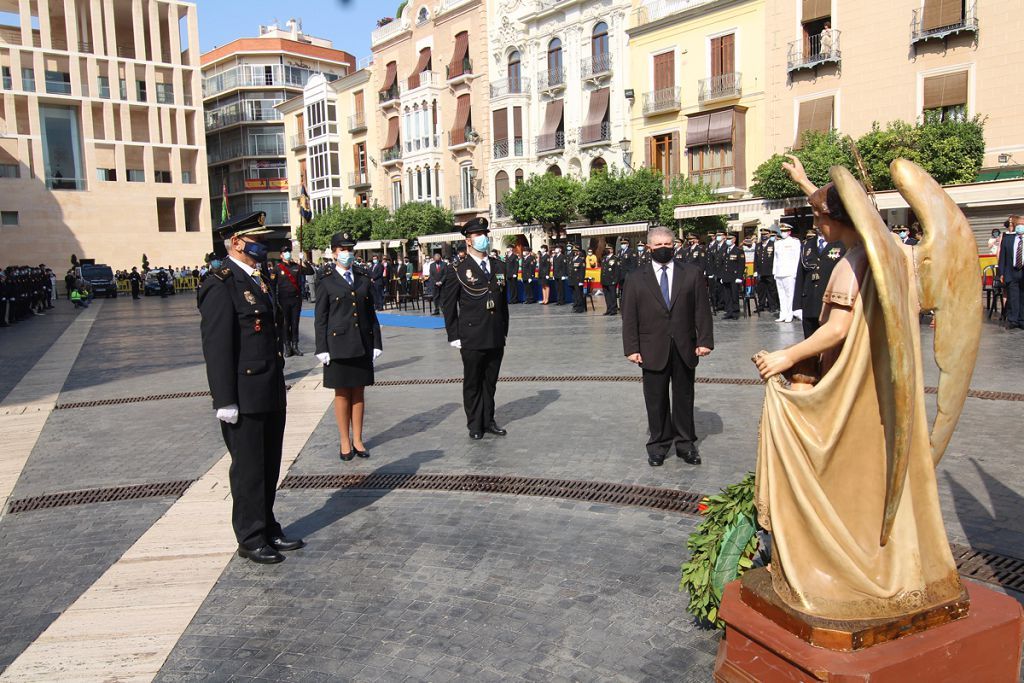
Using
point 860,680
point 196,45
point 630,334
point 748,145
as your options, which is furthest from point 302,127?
point 860,680

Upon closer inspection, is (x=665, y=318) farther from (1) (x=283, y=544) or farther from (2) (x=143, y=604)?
(2) (x=143, y=604)

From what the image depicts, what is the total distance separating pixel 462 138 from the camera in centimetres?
4512

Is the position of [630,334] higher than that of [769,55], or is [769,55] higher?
[769,55]

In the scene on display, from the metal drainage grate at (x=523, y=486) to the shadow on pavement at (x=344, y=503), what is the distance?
0.11m

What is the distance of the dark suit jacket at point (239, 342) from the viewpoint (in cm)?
441

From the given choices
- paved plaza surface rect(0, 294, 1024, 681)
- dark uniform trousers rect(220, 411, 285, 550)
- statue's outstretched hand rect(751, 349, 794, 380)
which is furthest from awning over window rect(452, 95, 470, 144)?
statue's outstretched hand rect(751, 349, 794, 380)

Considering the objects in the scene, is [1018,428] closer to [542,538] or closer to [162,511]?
[542,538]

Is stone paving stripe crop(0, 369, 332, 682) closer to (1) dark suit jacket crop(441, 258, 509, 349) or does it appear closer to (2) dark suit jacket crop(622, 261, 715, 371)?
(1) dark suit jacket crop(441, 258, 509, 349)

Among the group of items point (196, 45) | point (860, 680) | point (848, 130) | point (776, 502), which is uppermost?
point (196, 45)

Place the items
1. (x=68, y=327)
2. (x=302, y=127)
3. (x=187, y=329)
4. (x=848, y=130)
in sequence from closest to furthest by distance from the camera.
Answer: (x=187, y=329), (x=68, y=327), (x=848, y=130), (x=302, y=127)

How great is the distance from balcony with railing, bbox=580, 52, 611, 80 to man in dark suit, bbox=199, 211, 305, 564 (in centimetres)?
3315

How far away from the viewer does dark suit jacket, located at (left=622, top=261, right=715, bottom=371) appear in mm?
6242

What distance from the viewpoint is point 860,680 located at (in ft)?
8.22

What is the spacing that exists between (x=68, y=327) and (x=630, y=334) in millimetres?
21097
